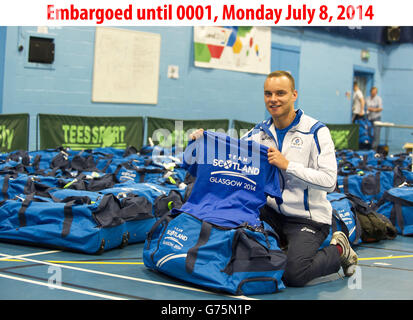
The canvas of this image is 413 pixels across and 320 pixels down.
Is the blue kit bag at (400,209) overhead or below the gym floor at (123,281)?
overhead

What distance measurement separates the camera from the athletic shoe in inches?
167

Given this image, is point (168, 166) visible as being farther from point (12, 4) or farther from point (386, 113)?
point (386, 113)

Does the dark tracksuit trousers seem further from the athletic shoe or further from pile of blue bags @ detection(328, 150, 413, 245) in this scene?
pile of blue bags @ detection(328, 150, 413, 245)

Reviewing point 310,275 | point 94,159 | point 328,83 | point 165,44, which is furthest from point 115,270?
point 328,83

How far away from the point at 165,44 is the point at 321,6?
16.3 feet

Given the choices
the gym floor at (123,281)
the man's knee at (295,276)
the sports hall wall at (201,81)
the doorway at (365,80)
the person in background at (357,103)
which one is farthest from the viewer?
the doorway at (365,80)

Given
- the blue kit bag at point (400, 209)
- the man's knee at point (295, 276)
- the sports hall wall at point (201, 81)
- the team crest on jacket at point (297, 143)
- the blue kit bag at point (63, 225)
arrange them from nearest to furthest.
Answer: the man's knee at point (295, 276), the team crest on jacket at point (297, 143), the blue kit bag at point (63, 225), the blue kit bag at point (400, 209), the sports hall wall at point (201, 81)

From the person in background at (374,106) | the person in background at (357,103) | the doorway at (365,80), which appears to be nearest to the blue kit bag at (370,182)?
the person in background at (357,103)

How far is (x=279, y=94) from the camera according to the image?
4113mm

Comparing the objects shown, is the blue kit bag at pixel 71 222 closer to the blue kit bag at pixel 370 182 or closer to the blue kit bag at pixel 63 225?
the blue kit bag at pixel 63 225

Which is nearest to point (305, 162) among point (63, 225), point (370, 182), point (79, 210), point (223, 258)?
point (223, 258)

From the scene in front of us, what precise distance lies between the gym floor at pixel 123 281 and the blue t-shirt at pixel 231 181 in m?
0.53

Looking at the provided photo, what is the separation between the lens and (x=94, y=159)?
8.32 metres

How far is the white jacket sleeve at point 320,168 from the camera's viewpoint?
3.96 meters
